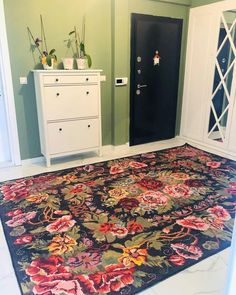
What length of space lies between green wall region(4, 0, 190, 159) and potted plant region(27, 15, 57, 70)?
65 millimetres

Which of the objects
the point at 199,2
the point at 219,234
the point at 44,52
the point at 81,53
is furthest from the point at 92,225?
the point at 199,2

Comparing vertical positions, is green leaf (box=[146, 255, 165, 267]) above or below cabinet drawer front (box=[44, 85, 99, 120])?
below

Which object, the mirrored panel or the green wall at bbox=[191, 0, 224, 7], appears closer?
the mirrored panel

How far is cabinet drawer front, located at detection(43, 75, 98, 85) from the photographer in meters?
3.14

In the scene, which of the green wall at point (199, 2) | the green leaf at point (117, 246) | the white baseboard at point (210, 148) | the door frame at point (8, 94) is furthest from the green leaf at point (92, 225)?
the green wall at point (199, 2)

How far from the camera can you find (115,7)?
11.6 feet

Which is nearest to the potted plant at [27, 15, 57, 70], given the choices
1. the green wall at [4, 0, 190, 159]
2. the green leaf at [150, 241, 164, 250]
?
the green wall at [4, 0, 190, 159]

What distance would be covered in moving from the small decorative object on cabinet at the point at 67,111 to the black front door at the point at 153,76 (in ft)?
2.64

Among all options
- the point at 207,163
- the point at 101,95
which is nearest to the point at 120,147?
the point at 101,95

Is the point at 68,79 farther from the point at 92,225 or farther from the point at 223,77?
the point at 223,77

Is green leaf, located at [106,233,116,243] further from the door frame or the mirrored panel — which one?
the mirrored panel

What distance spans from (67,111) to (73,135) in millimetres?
353

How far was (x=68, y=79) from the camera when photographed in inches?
129

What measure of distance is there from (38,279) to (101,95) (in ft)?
9.19
